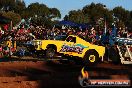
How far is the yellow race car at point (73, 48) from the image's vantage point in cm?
2064

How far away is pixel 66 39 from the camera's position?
20.9 meters

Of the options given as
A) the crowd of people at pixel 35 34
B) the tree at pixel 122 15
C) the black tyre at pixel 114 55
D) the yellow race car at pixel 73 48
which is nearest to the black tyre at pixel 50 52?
the yellow race car at pixel 73 48

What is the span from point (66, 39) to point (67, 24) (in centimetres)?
1085

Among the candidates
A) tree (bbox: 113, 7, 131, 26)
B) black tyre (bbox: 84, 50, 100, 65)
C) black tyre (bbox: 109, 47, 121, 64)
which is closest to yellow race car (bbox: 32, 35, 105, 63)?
black tyre (bbox: 84, 50, 100, 65)

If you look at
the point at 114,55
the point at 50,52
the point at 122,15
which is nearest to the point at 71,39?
the point at 50,52

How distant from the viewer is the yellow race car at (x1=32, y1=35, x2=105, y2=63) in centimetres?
2064

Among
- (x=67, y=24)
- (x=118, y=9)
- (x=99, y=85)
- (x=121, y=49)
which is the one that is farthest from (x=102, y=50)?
(x=118, y=9)

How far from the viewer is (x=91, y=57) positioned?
68.4 feet

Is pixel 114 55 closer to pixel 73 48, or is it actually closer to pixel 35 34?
pixel 73 48

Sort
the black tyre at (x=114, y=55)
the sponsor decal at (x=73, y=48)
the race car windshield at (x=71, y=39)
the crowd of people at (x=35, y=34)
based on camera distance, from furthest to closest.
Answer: the crowd of people at (x=35, y=34) < the race car windshield at (x=71, y=39) < the sponsor decal at (x=73, y=48) < the black tyre at (x=114, y=55)

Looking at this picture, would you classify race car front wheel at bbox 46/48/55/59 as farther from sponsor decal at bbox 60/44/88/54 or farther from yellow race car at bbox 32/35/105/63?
sponsor decal at bbox 60/44/88/54

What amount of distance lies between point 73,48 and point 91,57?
3.56 ft

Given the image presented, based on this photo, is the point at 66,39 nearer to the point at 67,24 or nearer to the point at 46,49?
the point at 46,49

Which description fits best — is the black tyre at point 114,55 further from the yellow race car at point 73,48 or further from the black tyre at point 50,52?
the black tyre at point 50,52
